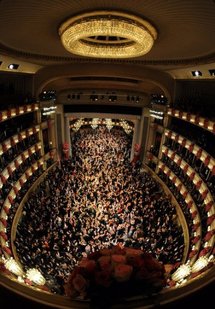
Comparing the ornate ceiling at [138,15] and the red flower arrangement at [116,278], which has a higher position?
the ornate ceiling at [138,15]

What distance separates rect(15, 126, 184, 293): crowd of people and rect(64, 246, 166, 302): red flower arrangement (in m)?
7.84

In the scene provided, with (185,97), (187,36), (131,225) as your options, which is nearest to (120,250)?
(187,36)

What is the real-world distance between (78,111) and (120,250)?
26.5m

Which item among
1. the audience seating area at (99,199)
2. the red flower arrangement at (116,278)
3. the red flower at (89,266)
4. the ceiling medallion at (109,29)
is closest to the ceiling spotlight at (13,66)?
the audience seating area at (99,199)

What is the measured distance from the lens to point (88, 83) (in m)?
26.9

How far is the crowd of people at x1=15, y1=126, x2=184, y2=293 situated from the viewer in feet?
47.8

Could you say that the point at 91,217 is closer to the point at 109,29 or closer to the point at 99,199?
the point at 99,199

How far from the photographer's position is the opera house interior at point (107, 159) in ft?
9.65

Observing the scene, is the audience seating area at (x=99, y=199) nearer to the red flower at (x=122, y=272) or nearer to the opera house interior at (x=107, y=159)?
the opera house interior at (x=107, y=159)

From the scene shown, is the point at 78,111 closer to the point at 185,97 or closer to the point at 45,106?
the point at 45,106

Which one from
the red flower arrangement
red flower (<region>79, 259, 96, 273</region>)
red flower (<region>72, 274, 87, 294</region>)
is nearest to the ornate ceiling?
the red flower arrangement

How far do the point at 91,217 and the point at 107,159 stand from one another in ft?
36.4

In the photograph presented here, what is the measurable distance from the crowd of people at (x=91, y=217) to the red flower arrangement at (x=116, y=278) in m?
7.84

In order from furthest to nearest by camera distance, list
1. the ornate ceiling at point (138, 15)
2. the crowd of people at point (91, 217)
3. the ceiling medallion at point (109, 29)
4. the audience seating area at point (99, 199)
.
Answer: the crowd of people at point (91, 217)
the audience seating area at point (99, 199)
the ceiling medallion at point (109, 29)
the ornate ceiling at point (138, 15)
